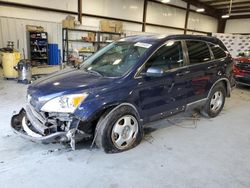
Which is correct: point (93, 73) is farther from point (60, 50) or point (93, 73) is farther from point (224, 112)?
point (60, 50)

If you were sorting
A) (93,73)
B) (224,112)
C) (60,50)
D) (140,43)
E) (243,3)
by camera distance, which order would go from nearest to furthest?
1. (93,73)
2. (140,43)
3. (224,112)
4. (60,50)
5. (243,3)

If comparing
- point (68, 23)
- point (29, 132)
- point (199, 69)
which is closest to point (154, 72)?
point (199, 69)

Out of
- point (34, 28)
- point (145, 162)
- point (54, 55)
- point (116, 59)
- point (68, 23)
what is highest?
point (68, 23)

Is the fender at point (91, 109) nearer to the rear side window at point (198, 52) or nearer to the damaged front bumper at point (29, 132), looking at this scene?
the damaged front bumper at point (29, 132)

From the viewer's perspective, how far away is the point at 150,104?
2.99 metres

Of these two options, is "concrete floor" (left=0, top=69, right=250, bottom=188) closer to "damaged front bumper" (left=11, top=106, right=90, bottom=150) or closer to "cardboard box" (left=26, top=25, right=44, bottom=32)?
"damaged front bumper" (left=11, top=106, right=90, bottom=150)

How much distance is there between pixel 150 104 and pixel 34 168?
1.57m

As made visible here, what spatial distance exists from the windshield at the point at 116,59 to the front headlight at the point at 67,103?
54 centimetres

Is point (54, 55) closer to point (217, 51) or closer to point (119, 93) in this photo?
point (217, 51)

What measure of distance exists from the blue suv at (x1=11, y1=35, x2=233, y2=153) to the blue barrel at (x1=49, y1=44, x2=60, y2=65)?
7.69 meters

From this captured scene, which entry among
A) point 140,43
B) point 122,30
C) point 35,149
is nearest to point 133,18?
point 122,30

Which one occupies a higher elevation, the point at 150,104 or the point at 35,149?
the point at 150,104

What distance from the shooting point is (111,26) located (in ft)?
37.9

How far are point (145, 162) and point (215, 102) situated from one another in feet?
7.56
